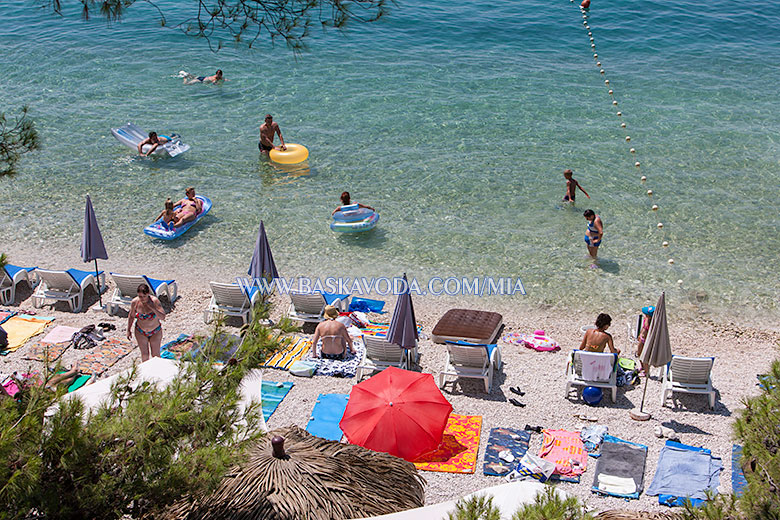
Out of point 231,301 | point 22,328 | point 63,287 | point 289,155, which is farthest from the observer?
point 289,155

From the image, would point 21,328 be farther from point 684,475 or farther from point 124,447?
point 684,475

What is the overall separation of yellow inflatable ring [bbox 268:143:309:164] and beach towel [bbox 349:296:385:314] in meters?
6.45

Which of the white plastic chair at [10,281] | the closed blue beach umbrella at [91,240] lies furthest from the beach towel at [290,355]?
the white plastic chair at [10,281]

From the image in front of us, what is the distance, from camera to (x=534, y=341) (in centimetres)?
1148

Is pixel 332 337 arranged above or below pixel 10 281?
above

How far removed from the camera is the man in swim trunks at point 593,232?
13.6m

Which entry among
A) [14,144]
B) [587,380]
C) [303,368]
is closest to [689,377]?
[587,380]

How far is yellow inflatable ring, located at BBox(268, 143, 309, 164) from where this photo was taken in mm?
18219

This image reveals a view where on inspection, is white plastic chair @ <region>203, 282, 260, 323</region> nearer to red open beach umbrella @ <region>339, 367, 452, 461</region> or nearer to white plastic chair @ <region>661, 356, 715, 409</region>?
red open beach umbrella @ <region>339, 367, 452, 461</region>

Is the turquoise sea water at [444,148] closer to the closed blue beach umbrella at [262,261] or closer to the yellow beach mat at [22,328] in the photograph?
the closed blue beach umbrella at [262,261]

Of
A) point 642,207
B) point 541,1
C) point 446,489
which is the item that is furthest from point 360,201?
point 541,1

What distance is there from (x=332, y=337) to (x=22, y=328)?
17.2ft

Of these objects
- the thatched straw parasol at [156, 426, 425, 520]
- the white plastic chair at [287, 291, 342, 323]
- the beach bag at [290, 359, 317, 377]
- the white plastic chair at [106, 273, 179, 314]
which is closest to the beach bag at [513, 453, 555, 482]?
the thatched straw parasol at [156, 426, 425, 520]

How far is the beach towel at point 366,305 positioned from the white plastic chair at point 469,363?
2674mm
